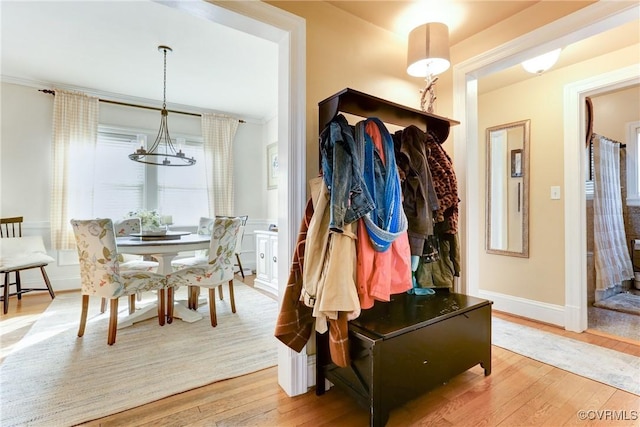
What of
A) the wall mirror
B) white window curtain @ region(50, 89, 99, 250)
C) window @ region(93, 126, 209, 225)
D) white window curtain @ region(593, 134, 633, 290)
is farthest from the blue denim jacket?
white window curtain @ region(50, 89, 99, 250)

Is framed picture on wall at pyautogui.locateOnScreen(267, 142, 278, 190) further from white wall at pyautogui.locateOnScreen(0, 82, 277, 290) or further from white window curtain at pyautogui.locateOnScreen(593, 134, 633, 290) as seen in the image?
white window curtain at pyautogui.locateOnScreen(593, 134, 633, 290)

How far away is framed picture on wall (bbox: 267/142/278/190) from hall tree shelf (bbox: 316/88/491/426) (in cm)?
325

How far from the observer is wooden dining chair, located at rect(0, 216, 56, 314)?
3027 millimetres

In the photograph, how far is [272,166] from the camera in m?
4.92

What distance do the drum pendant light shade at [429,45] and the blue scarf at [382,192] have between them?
82cm

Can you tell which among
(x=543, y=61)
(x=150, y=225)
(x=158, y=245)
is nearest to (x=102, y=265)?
(x=158, y=245)

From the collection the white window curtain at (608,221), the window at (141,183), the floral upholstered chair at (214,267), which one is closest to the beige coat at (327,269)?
the floral upholstered chair at (214,267)

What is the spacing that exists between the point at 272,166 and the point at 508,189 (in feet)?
10.8

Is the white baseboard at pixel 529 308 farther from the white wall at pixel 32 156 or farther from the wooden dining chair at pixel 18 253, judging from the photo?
the white wall at pixel 32 156

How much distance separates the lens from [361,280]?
132 cm

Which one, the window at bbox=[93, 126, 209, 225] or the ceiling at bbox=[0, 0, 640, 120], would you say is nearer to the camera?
the ceiling at bbox=[0, 0, 640, 120]

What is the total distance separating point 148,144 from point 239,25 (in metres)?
3.26

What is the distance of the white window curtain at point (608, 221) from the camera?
11.0 ft

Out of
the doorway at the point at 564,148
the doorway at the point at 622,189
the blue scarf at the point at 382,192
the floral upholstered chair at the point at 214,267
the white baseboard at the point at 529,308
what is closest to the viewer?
the blue scarf at the point at 382,192
